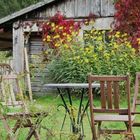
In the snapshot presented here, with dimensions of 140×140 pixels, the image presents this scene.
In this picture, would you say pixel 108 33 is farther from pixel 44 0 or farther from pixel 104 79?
pixel 104 79

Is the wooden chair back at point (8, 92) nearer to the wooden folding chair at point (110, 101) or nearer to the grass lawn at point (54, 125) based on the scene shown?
the grass lawn at point (54, 125)

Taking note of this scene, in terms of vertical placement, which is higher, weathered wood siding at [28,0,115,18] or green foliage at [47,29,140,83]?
weathered wood siding at [28,0,115,18]

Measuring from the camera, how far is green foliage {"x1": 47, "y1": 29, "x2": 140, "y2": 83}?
13.5m

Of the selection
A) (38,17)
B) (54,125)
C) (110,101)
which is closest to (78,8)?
(38,17)

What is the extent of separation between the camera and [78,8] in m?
16.0

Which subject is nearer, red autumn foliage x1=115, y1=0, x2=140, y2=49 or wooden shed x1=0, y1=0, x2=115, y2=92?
red autumn foliage x1=115, y1=0, x2=140, y2=49

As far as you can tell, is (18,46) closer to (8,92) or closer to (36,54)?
(36,54)

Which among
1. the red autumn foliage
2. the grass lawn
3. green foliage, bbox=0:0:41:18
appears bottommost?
the grass lawn

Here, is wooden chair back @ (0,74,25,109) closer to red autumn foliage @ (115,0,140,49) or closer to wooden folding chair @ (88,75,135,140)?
wooden folding chair @ (88,75,135,140)

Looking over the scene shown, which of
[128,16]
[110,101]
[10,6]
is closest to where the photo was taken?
[110,101]

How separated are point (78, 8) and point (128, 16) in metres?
1.64

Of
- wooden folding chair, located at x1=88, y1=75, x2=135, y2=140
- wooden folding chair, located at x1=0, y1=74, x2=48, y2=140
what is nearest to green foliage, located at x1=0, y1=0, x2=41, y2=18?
wooden folding chair, located at x1=88, y1=75, x2=135, y2=140

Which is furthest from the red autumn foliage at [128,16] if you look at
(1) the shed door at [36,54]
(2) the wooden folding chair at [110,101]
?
(2) the wooden folding chair at [110,101]

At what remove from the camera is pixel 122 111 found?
6289 mm
